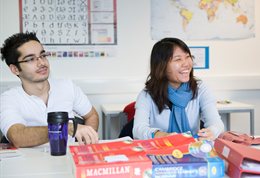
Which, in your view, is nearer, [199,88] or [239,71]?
[199,88]

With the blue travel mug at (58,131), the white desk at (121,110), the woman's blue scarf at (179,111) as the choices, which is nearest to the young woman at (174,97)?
the woman's blue scarf at (179,111)

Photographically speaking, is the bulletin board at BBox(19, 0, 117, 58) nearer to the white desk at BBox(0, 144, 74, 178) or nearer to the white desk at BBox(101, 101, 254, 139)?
the white desk at BBox(101, 101, 254, 139)

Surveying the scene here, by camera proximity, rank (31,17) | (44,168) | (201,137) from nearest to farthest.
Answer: (44,168) → (201,137) → (31,17)

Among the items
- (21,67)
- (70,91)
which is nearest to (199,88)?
(70,91)

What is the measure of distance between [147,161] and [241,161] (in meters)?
0.28

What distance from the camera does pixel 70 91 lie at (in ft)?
7.20

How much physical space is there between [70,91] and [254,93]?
93.2 inches

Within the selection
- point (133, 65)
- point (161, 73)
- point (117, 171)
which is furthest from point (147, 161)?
point (133, 65)

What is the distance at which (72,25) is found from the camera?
354cm

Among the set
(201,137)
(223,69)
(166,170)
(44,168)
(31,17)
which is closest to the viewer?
(166,170)

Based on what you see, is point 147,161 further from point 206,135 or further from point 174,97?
point 174,97

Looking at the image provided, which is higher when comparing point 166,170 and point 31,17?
point 31,17

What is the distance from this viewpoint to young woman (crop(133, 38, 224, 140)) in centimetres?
209

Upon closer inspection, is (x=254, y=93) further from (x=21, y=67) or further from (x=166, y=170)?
(x=166, y=170)
